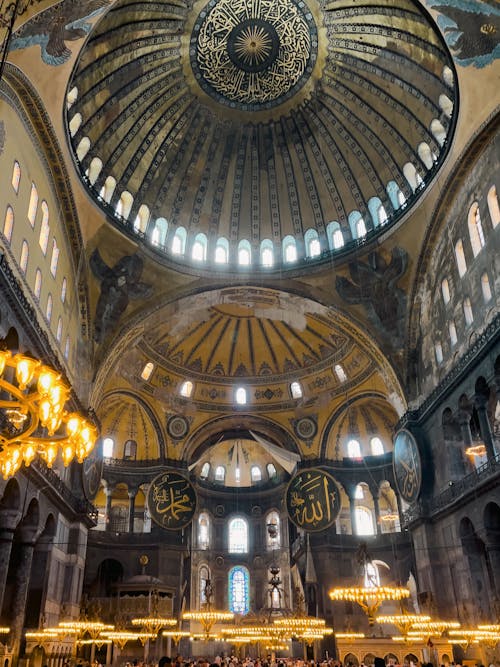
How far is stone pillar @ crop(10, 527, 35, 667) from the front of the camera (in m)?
14.5

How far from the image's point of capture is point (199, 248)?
76.0 feet

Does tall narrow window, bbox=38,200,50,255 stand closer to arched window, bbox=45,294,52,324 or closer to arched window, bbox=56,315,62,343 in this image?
arched window, bbox=45,294,52,324

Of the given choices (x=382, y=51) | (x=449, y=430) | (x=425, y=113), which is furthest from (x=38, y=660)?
(x=382, y=51)

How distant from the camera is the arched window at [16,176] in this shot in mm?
13281

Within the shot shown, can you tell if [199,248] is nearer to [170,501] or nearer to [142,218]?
[142,218]

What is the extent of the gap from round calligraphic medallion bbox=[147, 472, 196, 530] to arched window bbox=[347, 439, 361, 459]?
324 inches

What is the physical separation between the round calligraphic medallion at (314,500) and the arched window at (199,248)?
30.7 ft

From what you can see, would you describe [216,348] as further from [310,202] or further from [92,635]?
[92,635]

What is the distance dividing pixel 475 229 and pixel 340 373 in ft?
35.0

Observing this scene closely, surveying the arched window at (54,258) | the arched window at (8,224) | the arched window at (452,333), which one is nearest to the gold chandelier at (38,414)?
the arched window at (8,224)

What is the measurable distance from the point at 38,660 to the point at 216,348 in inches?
565

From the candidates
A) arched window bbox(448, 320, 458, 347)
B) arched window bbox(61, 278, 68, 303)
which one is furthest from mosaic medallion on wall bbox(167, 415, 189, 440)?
arched window bbox(448, 320, 458, 347)

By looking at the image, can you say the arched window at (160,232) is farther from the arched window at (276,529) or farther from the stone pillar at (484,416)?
the arched window at (276,529)

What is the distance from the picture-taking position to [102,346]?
Answer: 2048 centimetres
